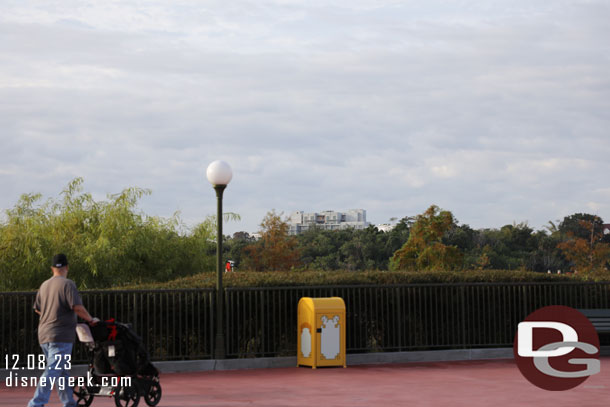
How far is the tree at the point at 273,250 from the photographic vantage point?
56.2 metres

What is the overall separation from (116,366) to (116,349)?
0.76 ft

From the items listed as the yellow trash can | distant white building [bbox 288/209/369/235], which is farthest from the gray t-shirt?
distant white building [bbox 288/209/369/235]

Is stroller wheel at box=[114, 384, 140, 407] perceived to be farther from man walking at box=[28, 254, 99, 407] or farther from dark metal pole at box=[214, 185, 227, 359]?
dark metal pole at box=[214, 185, 227, 359]

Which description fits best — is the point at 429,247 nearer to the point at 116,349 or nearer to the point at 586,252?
the point at 586,252

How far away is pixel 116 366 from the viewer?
10297 millimetres

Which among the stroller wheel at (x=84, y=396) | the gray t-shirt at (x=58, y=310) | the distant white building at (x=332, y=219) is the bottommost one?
the stroller wheel at (x=84, y=396)

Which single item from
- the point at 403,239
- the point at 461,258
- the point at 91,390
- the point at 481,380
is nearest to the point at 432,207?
the point at 461,258

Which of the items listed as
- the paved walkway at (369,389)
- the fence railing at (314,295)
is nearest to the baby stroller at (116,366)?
the paved walkway at (369,389)

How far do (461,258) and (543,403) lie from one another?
3674 centimetres

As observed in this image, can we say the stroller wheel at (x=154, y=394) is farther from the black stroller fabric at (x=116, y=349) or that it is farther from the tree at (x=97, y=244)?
the tree at (x=97, y=244)

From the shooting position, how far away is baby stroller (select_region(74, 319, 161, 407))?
10.2 meters

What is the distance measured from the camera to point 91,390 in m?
10.6

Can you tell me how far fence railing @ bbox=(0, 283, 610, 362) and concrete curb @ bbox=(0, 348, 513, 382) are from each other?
0.88 ft

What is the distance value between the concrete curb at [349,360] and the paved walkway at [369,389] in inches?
12.5
